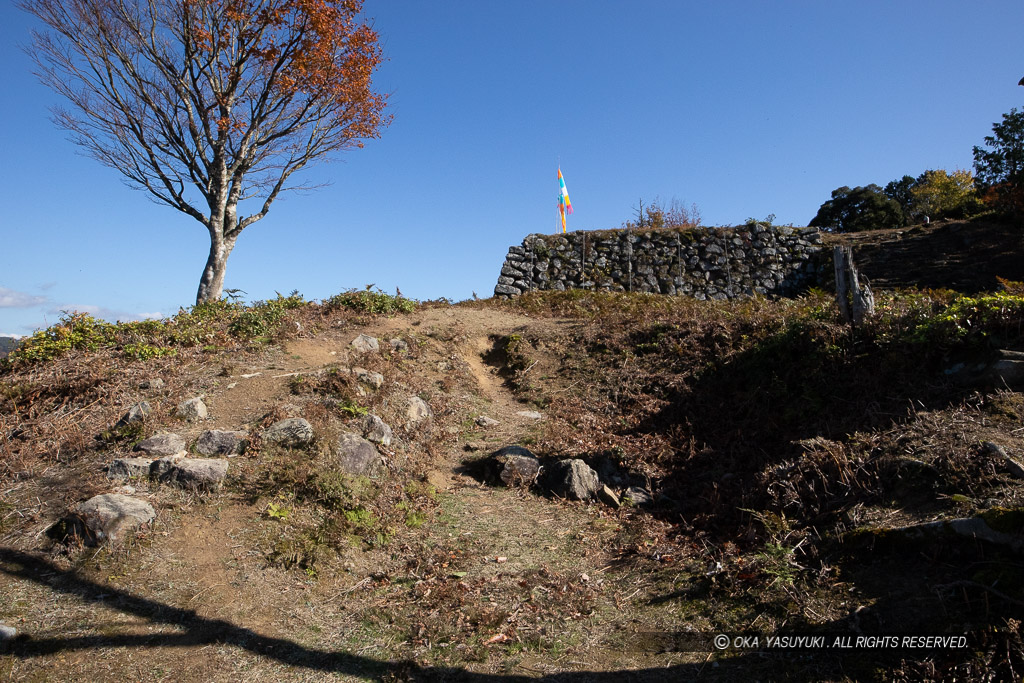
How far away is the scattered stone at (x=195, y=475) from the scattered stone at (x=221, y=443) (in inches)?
13.5

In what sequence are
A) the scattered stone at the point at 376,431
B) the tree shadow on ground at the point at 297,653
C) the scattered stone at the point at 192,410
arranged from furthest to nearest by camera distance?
the scattered stone at the point at 376,431, the scattered stone at the point at 192,410, the tree shadow on ground at the point at 297,653

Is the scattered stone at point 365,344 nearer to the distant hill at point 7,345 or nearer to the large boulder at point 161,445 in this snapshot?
the large boulder at point 161,445

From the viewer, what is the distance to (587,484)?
668 centimetres

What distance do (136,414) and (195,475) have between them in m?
1.58

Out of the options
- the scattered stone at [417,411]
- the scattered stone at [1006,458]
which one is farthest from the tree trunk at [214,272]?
the scattered stone at [1006,458]

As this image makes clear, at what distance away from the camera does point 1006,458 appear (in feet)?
15.3

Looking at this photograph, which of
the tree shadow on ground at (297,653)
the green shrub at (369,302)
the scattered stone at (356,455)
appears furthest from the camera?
the green shrub at (369,302)

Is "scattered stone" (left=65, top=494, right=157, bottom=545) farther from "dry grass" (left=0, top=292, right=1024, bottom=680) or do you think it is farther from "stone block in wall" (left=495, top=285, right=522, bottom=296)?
"stone block in wall" (left=495, top=285, right=522, bottom=296)

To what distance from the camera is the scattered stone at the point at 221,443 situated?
6.38 m

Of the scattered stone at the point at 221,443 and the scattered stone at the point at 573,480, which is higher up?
the scattered stone at the point at 221,443

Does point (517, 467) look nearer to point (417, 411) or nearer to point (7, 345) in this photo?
point (417, 411)

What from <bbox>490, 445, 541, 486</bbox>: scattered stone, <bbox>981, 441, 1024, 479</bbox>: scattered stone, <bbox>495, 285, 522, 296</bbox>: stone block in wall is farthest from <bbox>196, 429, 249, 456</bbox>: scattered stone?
<bbox>495, 285, 522, 296</bbox>: stone block in wall

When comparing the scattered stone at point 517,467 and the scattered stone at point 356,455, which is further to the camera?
the scattered stone at point 517,467

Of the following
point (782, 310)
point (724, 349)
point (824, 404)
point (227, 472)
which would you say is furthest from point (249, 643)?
point (782, 310)
